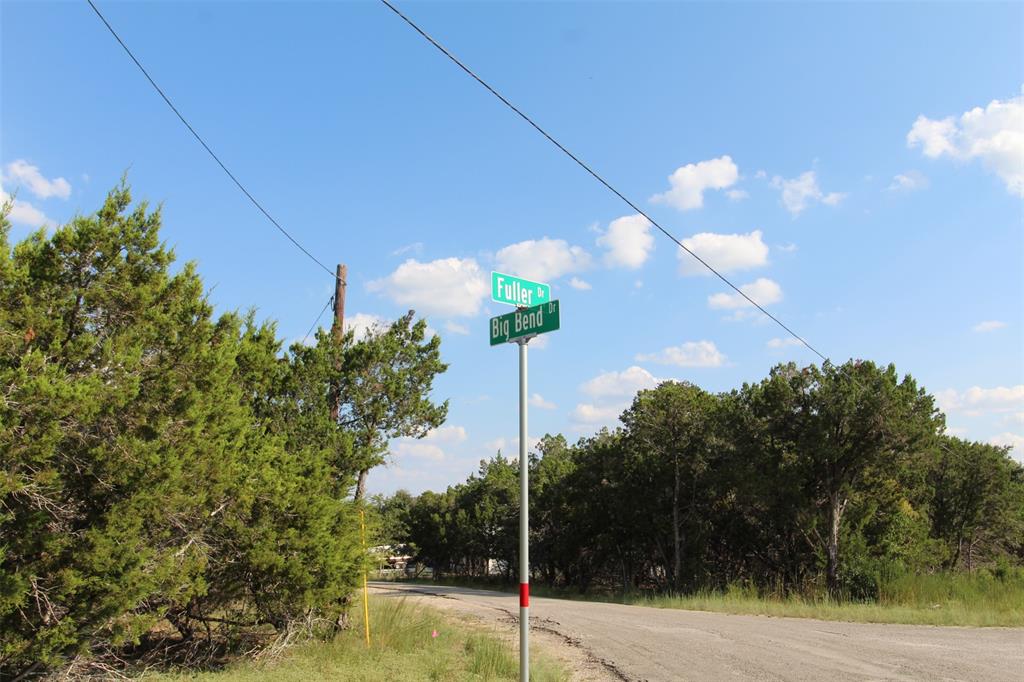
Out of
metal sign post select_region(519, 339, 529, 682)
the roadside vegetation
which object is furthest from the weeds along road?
metal sign post select_region(519, 339, 529, 682)

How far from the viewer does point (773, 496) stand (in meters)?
24.2

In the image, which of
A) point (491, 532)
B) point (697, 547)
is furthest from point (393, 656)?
point (491, 532)

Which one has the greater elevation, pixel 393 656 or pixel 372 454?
pixel 372 454

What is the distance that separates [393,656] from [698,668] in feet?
14.3

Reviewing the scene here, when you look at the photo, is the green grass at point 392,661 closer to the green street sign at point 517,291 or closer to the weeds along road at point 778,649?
the weeds along road at point 778,649

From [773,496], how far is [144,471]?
21349mm

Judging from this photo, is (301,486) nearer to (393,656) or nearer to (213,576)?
(213,576)

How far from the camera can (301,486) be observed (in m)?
10.3

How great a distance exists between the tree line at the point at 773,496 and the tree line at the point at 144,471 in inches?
111

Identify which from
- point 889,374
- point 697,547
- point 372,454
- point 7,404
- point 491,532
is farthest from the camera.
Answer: point 491,532

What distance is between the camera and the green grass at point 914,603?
1566 cm

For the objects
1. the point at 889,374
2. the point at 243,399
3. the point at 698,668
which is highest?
the point at 889,374

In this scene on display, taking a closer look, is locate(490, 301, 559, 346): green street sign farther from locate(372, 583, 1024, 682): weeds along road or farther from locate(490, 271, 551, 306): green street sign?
locate(372, 583, 1024, 682): weeds along road

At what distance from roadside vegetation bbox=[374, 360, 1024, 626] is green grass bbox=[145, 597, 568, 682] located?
205cm
